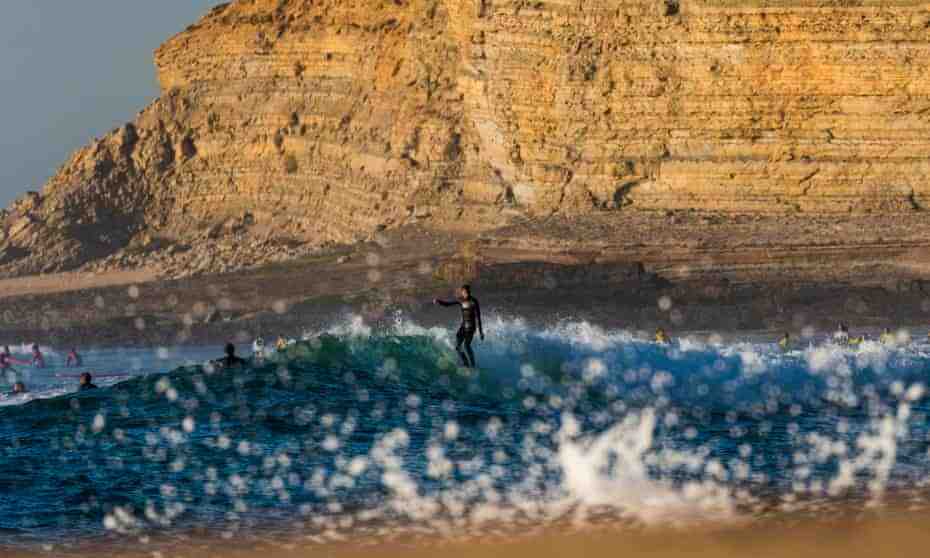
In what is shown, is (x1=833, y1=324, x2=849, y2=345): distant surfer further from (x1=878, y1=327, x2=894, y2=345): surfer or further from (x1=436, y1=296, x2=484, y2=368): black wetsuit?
(x1=436, y1=296, x2=484, y2=368): black wetsuit

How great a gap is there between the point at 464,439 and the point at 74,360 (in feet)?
60.1

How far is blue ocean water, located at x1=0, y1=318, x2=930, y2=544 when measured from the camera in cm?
1388

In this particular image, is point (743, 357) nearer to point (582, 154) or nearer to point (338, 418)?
point (338, 418)

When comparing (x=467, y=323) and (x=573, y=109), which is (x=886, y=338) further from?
(x=573, y=109)

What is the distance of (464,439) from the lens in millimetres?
16922

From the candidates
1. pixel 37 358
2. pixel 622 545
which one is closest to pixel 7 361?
pixel 37 358

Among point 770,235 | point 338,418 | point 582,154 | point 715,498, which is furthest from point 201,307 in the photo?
point 715,498

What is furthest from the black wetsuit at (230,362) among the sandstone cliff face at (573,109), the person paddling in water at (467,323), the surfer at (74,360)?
the sandstone cliff face at (573,109)

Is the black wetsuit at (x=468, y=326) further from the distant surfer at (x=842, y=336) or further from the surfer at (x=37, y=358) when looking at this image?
the surfer at (x=37, y=358)

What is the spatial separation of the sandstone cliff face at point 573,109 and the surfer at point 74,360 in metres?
8.57

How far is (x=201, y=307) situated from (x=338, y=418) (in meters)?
20.0

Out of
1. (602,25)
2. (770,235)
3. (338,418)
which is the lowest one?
(338,418)

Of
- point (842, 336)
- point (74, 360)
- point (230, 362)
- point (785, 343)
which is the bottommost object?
point (230, 362)

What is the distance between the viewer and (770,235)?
32.3 metres
